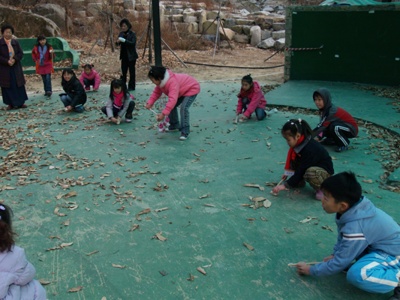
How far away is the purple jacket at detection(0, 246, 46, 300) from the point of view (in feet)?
7.18

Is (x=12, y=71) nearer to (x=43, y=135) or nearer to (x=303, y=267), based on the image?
(x=43, y=135)

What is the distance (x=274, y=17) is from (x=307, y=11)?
11627mm

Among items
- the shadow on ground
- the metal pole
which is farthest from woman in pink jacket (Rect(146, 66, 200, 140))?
the metal pole

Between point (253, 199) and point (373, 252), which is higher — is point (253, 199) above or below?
below

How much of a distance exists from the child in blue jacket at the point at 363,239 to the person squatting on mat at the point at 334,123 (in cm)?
275

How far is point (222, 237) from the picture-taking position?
338 cm

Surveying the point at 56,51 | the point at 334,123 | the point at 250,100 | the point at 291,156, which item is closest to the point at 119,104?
the point at 250,100

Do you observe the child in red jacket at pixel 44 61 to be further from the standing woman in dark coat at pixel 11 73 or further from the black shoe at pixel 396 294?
the black shoe at pixel 396 294

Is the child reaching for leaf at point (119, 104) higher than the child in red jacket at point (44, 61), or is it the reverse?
the child in red jacket at point (44, 61)

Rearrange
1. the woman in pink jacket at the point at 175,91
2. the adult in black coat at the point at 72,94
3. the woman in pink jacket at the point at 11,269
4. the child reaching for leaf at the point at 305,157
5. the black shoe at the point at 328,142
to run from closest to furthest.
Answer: the woman in pink jacket at the point at 11,269 → the child reaching for leaf at the point at 305,157 → the black shoe at the point at 328,142 → the woman in pink jacket at the point at 175,91 → the adult in black coat at the point at 72,94

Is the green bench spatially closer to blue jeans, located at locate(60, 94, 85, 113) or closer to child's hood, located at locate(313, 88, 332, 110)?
blue jeans, located at locate(60, 94, 85, 113)

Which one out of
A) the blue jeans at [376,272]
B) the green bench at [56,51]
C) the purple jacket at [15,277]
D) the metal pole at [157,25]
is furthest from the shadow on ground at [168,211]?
the green bench at [56,51]

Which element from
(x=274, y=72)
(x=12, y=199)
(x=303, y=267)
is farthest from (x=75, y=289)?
(x=274, y=72)

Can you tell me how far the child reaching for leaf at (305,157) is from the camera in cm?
380
